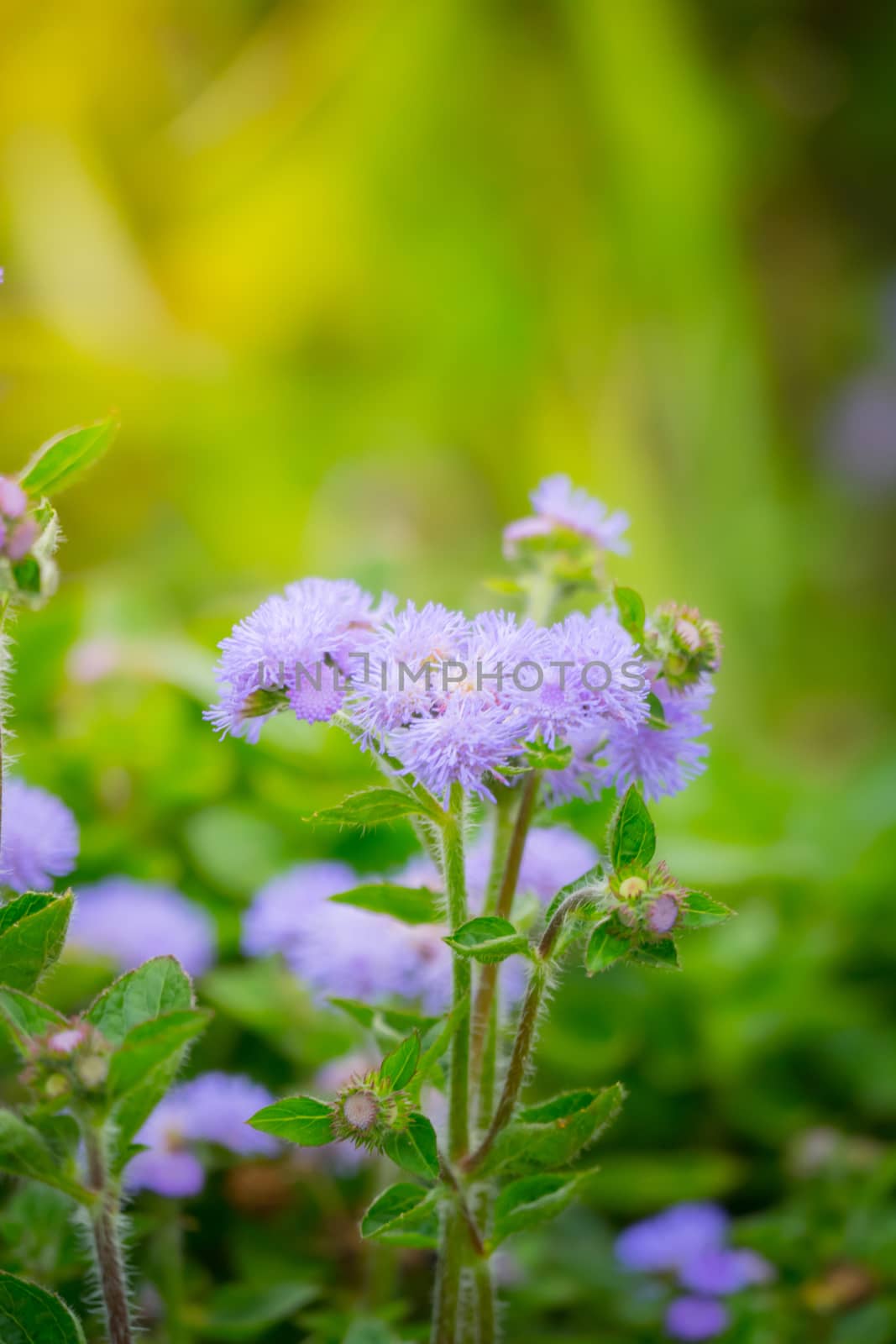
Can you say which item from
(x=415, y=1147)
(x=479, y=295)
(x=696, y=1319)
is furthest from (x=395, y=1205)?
(x=479, y=295)

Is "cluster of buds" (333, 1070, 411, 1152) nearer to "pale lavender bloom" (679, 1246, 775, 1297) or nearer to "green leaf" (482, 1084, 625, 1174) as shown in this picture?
"green leaf" (482, 1084, 625, 1174)

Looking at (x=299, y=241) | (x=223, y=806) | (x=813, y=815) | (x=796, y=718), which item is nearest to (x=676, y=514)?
(x=796, y=718)

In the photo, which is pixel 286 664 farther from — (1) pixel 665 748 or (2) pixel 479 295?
(2) pixel 479 295

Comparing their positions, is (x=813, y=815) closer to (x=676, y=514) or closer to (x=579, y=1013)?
(x=579, y=1013)

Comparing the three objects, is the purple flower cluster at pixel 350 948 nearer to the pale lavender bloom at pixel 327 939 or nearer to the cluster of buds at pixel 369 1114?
the pale lavender bloom at pixel 327 939

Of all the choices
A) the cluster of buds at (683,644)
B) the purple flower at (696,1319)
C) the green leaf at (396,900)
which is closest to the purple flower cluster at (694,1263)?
the purple flower at (696,1319)

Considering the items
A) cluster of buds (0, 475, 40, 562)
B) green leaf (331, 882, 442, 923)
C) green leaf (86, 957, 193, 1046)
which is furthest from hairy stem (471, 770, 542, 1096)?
cluster of buds (0, 475, 40, 562)
